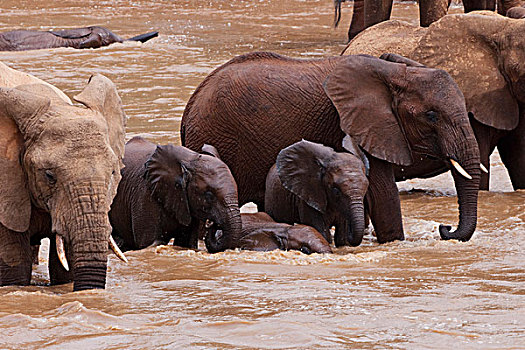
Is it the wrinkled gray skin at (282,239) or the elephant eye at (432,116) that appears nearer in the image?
the wrinkled gray skin at (282,239)

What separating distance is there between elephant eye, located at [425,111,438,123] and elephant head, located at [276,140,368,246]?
535 mm

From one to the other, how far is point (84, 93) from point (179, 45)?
43.1 feet

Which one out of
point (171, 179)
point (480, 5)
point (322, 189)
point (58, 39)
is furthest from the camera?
point (58, 39)

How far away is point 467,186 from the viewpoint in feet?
24.1

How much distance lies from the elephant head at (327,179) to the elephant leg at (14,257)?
204cm

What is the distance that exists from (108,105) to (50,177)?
702 millimetres

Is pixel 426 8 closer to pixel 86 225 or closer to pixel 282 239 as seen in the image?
pixel 282 239

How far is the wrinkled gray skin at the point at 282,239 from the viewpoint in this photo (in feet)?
22.3

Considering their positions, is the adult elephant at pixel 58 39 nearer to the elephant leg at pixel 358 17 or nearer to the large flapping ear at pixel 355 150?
the elephant leg at pixel 358 17

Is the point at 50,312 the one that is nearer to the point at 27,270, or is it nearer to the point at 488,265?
the point at 27,270

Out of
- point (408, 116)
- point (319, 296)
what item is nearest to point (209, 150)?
point (408, 116)

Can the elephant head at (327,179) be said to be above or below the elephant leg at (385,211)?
above

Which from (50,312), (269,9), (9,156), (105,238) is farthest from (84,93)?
(269,9)

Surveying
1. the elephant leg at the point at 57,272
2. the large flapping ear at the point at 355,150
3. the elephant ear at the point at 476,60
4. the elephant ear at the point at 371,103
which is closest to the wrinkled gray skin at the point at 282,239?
the large flapping ear at the point at 355,150
